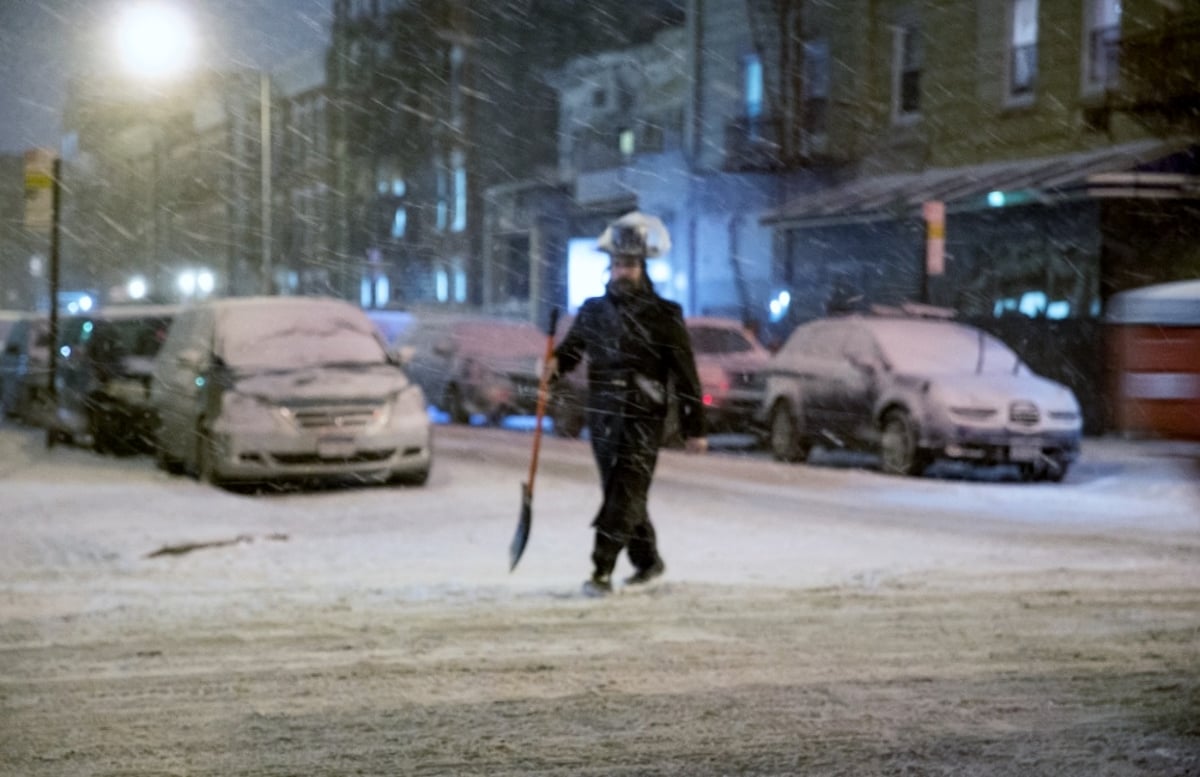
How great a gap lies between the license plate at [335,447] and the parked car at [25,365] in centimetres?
979

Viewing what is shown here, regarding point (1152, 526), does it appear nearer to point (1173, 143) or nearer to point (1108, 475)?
point (1108, 475)

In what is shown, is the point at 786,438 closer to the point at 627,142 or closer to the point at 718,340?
the point at 718,340

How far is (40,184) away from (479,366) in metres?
8.48

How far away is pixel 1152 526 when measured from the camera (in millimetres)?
12680

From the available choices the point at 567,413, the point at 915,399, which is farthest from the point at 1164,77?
the point at 567,413

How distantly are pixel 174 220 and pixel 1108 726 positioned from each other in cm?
7287

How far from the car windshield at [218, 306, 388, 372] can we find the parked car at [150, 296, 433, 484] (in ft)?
0.03

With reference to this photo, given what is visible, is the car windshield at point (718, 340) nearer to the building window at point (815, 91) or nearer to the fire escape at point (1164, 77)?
the fire escape at point (1164, 77)

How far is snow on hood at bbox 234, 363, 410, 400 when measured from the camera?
14.3 metres

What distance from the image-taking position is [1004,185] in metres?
24.7

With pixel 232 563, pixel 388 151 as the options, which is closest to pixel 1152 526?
pixel 232 563

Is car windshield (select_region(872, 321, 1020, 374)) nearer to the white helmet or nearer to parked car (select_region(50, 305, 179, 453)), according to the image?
parked car (select_region(50, 305, 179, 453))

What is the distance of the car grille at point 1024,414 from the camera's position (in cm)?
1656

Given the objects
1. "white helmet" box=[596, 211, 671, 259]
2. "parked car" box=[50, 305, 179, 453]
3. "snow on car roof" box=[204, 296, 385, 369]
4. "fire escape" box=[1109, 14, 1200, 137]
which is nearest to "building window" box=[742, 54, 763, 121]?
"fire escape" box=[1109, 14, 1200, 137]
